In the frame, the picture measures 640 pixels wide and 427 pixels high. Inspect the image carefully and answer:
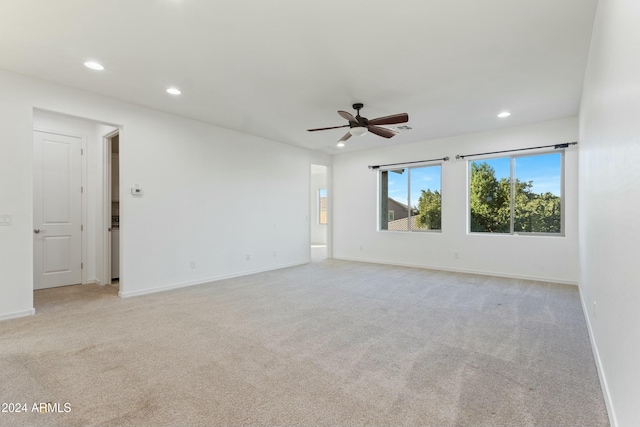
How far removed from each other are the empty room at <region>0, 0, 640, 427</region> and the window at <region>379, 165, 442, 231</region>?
0.06 metres

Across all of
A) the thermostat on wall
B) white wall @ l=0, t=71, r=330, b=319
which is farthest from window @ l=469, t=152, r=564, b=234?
the thermostat on wall

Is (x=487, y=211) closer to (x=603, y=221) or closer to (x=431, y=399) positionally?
(x=603, y=221)

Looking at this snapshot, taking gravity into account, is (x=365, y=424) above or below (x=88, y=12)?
below

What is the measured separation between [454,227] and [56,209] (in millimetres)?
6989

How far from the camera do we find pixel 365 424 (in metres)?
Result: 1.69

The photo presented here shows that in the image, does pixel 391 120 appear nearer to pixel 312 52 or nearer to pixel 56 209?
pixel 312 52

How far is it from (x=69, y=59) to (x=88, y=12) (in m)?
1.02

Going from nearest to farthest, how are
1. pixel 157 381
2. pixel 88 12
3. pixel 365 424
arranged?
pixel 365 424 < pixel 157 381 < pixel 88 12

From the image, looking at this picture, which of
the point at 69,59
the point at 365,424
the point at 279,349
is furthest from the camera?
the point at 69,59

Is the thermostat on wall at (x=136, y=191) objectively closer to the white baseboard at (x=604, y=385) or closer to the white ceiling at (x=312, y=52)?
the white ceiling at (x=312, y=52)

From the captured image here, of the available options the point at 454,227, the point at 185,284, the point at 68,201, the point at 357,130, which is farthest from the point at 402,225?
the point at 68,201

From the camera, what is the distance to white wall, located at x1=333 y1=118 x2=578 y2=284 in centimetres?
504

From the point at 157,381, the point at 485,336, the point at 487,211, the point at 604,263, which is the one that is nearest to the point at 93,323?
the point at 157,381

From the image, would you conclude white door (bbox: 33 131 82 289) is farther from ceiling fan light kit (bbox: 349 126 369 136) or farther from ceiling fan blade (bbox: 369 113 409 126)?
ceiling fan blade (bbox: 369 113 409 126)
